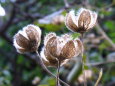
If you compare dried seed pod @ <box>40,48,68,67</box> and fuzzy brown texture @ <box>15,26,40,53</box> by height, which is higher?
fuzzy brown texture @ <box>15,26,40,53</box>

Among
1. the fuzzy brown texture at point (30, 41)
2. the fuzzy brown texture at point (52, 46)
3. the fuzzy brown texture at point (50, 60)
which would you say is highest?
the fuzzy brown texture at point (30, 41)

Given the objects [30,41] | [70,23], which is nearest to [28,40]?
[30,41]

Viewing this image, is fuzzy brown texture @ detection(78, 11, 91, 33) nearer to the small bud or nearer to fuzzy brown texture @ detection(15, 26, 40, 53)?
the small bud

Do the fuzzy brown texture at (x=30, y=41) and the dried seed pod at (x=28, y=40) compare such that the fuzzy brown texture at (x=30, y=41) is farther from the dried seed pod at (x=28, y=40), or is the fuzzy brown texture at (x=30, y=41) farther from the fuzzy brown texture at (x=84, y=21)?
the fuzzy brown texture at (x=84, y=21)

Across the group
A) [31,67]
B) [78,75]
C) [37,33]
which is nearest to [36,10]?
[31,67]

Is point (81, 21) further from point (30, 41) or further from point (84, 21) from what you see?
point (30, 41)

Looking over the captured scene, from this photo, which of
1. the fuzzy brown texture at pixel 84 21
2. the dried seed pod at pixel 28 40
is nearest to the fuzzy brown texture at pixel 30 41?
the dried seed pod at pixel 28 40

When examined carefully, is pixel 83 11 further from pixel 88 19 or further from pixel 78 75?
→ pixel 78 75

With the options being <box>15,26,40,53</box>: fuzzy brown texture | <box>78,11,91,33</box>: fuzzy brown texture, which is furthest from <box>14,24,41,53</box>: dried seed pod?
<box>78,11,91,33</box>: fuzzy brown texture

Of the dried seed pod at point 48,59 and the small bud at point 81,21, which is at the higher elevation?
the small bud at point 81,21
